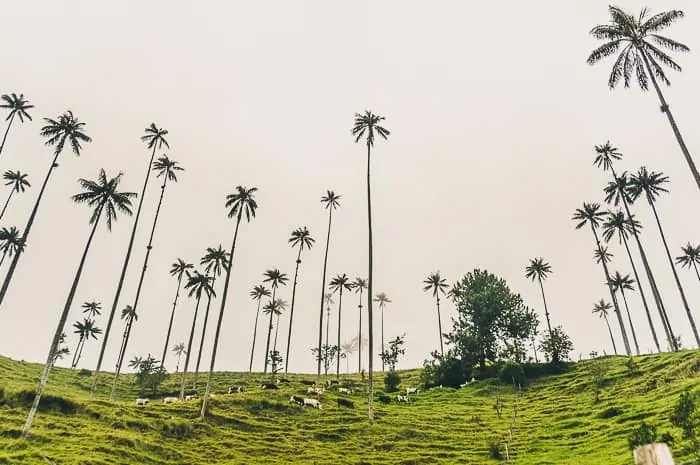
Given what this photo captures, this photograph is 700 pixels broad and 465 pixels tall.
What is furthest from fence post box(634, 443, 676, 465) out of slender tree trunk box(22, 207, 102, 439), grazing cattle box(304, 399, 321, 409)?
grazing cattle box(304, 399, 321, 409)

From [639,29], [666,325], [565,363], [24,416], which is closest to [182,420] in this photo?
[24,416]

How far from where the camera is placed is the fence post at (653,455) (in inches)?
168

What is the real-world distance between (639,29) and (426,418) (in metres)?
48.0

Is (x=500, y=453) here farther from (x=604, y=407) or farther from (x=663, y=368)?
(x=663, y=368)

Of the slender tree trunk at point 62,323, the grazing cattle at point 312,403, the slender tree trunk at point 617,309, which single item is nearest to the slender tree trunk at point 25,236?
the slender tree trunk at point 62,323

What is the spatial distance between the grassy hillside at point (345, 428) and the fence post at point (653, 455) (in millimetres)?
27197

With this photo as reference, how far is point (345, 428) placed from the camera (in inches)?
2037

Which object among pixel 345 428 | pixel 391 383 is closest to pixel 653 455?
pixel 345 428

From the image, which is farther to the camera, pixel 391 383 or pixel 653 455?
pixel 391 383

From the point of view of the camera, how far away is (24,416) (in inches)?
1725

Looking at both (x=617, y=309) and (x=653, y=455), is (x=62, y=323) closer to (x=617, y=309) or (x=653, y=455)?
(x=653, y=455)

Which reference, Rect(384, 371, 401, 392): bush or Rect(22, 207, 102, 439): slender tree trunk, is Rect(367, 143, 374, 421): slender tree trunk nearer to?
Rect(384, 371, 401, 392): bush

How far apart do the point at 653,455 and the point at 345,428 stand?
51.8 metres

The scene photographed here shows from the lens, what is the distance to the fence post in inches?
168
